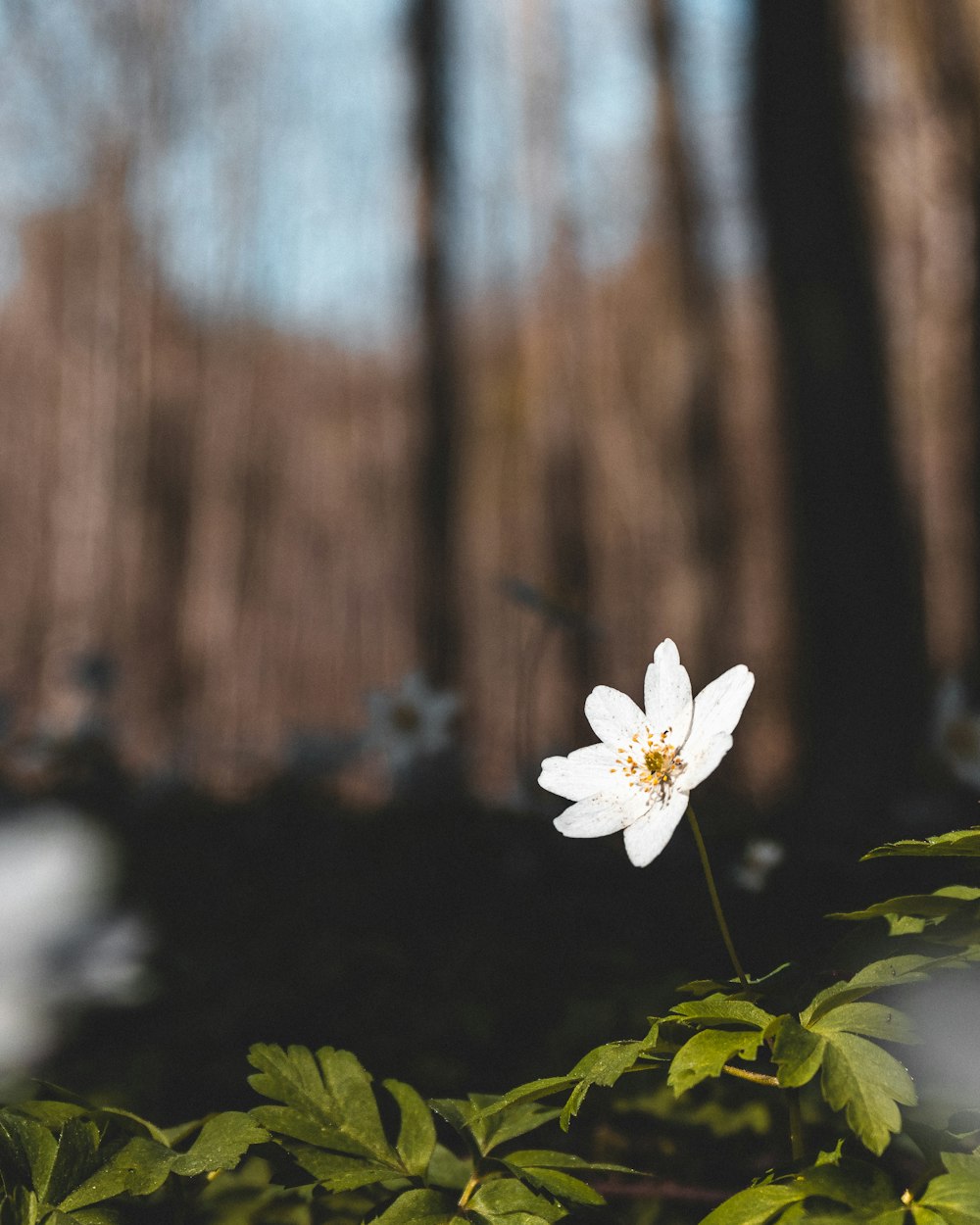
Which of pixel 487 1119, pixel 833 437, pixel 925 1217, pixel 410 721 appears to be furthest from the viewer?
pixel 833 437

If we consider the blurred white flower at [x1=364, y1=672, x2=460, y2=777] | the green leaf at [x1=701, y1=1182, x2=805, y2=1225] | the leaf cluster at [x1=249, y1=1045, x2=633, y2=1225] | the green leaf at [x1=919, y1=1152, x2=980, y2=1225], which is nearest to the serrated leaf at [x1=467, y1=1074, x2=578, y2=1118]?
→ the leaf cluster at [x1=249, y1=1045, x2=633, y2=1225]

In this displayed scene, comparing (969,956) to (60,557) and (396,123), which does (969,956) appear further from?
(60,557)

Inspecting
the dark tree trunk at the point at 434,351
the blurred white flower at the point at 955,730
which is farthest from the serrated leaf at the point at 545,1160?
the dark tree trunk at the point at 434,351

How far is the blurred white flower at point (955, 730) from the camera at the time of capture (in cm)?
174

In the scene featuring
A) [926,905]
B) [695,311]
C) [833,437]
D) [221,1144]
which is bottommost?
[221,1144]

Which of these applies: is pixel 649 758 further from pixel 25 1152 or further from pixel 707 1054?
pixel 25 1152

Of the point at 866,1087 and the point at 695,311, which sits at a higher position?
the point at 695,311

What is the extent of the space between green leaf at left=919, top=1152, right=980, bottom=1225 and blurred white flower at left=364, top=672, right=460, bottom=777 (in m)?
1.58

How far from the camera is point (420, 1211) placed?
681mm

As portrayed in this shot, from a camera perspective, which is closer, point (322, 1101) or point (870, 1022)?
point (870, 1022)

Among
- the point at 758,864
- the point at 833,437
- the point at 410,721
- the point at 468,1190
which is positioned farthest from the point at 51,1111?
the point at 833,437

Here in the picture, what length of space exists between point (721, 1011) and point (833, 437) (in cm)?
278

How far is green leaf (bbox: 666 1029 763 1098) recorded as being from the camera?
629mm

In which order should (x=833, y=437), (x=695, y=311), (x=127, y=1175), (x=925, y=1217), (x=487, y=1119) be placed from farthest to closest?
1. (x=695, y=311)
2. (x=833, y=437)
3. (x=487, y=1119)
4. (x=127, y=1175)
5. (x=925, y=1217)
